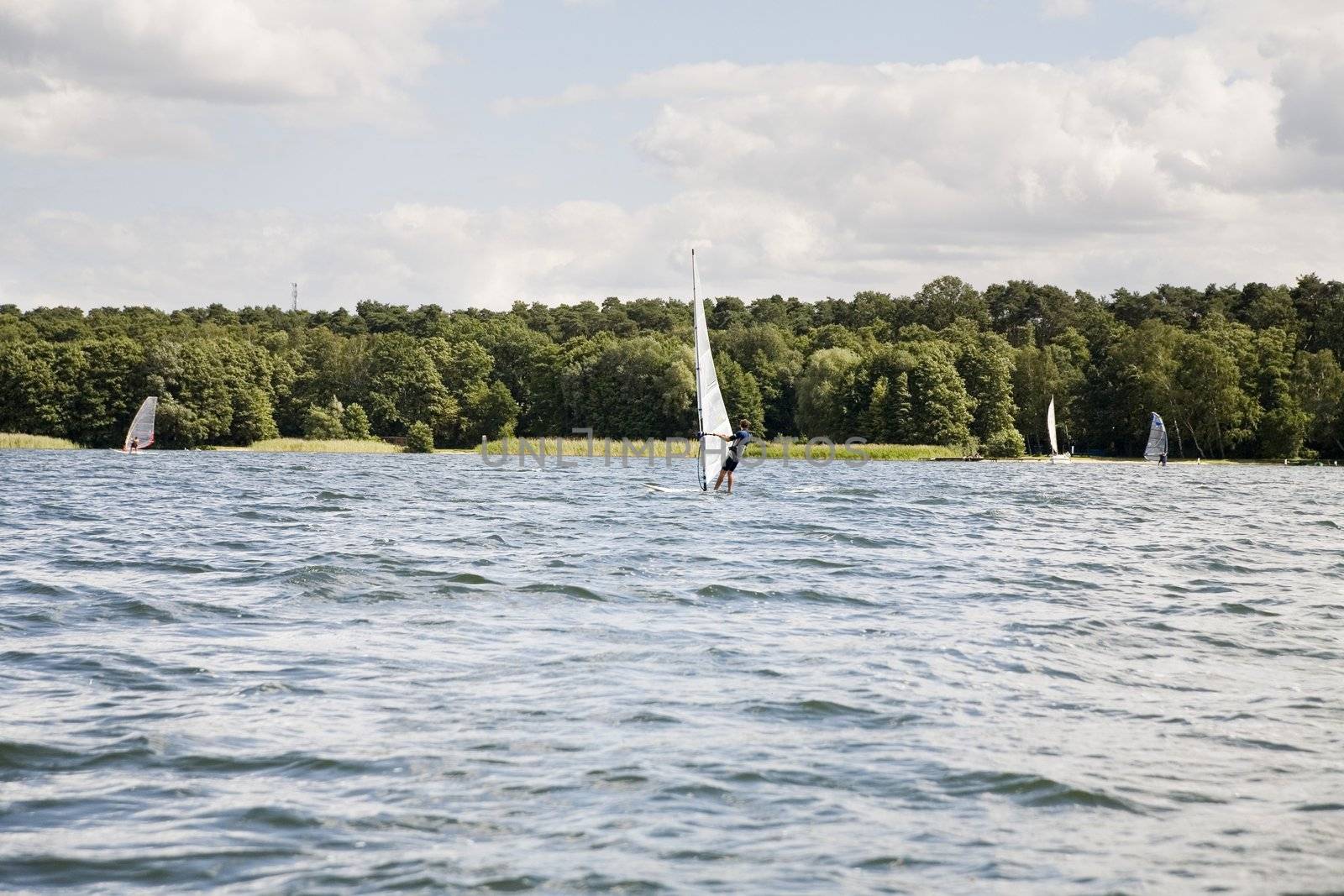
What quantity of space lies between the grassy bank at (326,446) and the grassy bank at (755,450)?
34.4 ft

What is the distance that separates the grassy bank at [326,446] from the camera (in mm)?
98500

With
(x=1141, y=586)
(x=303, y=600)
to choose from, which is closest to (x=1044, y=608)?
(x=1141, y=586)

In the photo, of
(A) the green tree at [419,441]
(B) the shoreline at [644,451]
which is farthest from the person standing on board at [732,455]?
(A) the green tree at [419,441]

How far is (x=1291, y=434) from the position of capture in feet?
321

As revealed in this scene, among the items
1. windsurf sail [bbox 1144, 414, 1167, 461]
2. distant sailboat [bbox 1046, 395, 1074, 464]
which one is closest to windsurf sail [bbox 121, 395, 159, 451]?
distant sailboat [bbox 1046, 395, 1074, 464]

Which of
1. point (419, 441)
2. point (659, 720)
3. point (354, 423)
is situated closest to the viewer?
point (659, 720)

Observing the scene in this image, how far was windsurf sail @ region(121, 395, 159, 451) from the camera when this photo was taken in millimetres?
83062

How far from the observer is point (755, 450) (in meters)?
95.5

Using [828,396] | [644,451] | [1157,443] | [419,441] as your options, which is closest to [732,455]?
[644,451]

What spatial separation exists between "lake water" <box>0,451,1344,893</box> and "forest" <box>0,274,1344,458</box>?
82.3 m

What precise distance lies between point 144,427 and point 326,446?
16006 mm

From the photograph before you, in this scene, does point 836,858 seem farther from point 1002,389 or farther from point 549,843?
point 1002,389

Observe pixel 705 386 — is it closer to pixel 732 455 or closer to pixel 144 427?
pixel 732 455

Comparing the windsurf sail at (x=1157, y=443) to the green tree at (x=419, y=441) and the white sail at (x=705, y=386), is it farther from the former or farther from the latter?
the white sail at (x=705, y=386)
